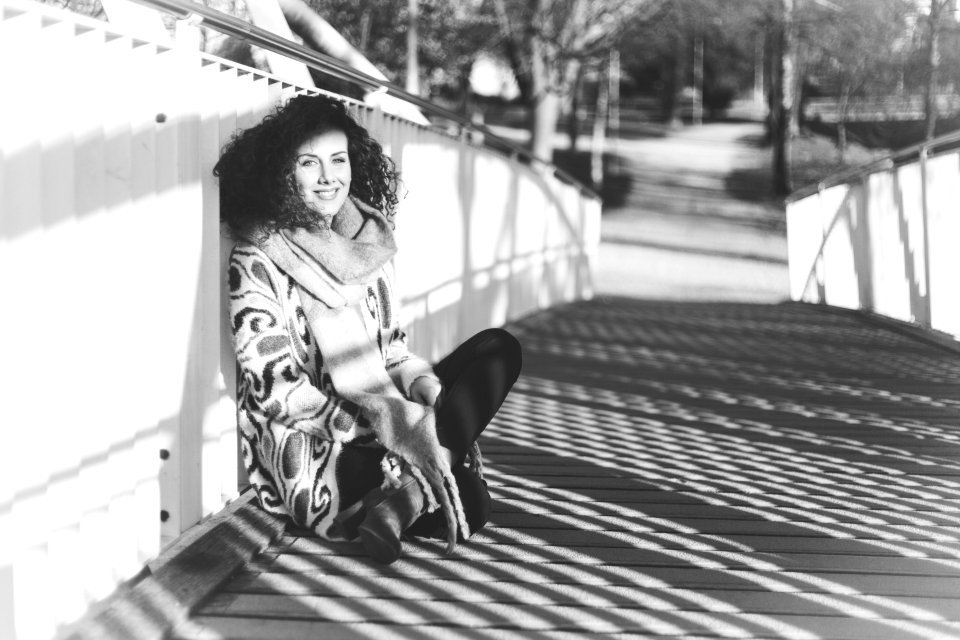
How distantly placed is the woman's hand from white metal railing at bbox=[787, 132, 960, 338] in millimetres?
4053

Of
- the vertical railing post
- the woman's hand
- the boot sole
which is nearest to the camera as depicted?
the boot sole

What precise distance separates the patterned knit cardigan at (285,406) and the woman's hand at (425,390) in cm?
19

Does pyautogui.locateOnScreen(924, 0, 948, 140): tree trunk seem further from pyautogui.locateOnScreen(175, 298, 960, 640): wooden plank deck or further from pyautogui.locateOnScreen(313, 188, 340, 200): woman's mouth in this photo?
pyautogui.locateOnScreen(313, 188, 340, 200): woman's mouth

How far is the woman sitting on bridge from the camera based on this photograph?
120 inches

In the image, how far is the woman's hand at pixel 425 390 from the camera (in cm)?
329

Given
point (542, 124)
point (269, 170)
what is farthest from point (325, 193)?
point (542, 124)

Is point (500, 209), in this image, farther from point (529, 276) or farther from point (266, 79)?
point (266, 79)

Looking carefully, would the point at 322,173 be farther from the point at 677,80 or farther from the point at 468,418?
the point at 677,80

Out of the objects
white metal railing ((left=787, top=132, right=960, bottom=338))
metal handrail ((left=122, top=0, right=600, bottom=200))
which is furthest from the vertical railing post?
metal handrail ((left=122, top=0, right=600, bottom=200))

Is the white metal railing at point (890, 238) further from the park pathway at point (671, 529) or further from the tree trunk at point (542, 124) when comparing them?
the tree trunk at point (542, 124)

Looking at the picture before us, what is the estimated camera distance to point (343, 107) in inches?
133

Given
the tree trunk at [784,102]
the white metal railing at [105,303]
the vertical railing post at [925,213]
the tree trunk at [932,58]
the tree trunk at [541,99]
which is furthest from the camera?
the tree trunk at [784,102]

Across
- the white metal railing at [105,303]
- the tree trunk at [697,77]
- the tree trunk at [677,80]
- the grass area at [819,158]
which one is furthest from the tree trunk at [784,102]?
the white metal railing at [105,303]

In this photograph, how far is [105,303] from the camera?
2465 millimetres
